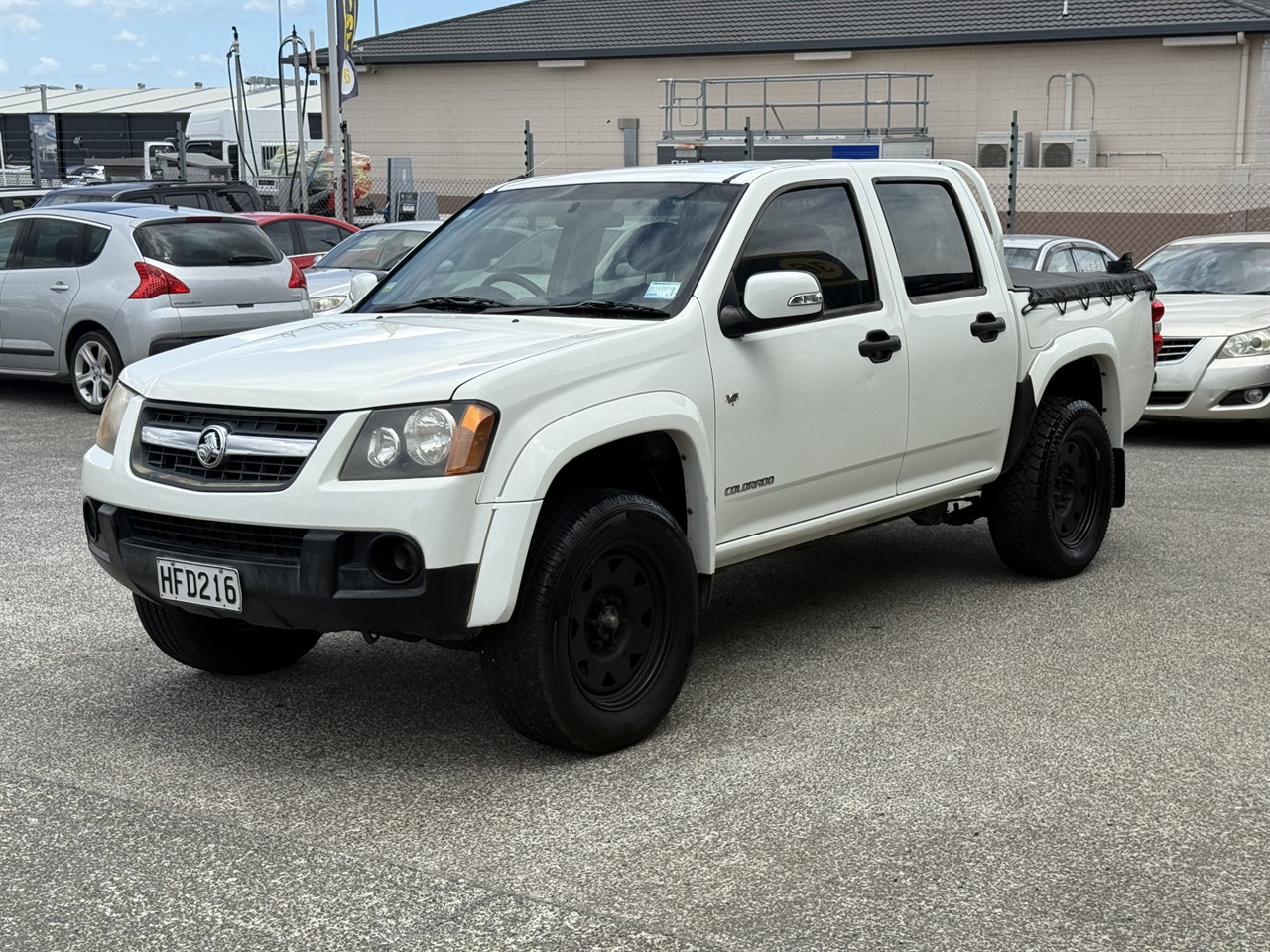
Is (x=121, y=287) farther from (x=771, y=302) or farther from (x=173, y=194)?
(x=771, y=302)

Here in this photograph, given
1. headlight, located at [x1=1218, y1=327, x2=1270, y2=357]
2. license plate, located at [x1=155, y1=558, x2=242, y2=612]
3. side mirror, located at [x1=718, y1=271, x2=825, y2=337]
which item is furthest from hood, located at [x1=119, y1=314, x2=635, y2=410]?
headlight, located at [x1=1218, y1=327, x2=1270, y2=357]

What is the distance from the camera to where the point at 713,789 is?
15.0 ft

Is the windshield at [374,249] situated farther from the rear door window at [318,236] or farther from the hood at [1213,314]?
the hood at [1213,314]

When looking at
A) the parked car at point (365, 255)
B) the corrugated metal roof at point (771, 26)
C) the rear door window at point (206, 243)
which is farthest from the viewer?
the corrugated metal roof at point (771, 26)

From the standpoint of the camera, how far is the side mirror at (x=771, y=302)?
5.20 meters

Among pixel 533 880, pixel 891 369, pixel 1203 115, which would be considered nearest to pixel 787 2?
pixel 1203 115

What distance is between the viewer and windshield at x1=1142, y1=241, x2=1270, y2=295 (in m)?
12.6

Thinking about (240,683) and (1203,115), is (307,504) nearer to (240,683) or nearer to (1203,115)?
(240,683)

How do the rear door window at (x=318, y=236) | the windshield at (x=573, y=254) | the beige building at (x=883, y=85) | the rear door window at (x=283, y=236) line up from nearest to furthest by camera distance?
the windshield at (x=573, y=254) < the rear door window at (x=283, y=236) < the rear door window at (x=318, y=236) < the beige building at (x=883, y=85)

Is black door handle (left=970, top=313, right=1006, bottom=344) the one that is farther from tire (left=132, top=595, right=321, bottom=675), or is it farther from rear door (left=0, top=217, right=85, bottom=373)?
rear door (left=0, top=217, right=85, bottom=373)

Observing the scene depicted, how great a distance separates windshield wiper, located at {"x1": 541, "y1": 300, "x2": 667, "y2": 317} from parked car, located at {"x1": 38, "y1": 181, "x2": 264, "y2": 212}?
11911mm

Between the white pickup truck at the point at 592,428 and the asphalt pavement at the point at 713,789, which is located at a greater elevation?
the white pickup truck at the point at 592,428

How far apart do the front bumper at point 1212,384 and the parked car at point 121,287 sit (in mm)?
6946

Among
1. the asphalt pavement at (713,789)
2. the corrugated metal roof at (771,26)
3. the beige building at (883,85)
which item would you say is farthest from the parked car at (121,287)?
the corrugated metal roof at (771,26)
